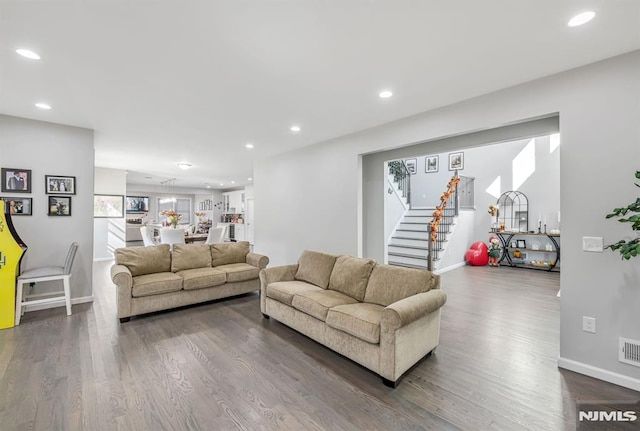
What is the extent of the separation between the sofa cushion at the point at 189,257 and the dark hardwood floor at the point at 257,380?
90cm

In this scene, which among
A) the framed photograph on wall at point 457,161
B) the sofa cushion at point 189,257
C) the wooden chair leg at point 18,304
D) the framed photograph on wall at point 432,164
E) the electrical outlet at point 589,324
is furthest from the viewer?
the framed photograph on wall at point 432,164

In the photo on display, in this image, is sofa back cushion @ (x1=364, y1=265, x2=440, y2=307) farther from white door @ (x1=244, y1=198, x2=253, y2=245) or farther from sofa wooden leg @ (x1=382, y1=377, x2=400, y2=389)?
white door @ (x1=244, y1=198, x2=253, y2=245)

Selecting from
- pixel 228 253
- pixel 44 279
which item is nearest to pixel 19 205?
pixel 44 279

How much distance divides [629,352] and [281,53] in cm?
371

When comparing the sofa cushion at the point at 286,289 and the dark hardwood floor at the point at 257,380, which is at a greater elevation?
the sofa cushion at the point at 286,289

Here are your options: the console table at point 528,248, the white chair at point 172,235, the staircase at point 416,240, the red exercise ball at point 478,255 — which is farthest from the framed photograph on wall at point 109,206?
the console table at point 528,248

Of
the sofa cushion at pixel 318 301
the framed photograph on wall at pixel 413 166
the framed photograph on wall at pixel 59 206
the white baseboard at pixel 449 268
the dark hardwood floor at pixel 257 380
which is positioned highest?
the framed photograph on wall at pixel 413 166

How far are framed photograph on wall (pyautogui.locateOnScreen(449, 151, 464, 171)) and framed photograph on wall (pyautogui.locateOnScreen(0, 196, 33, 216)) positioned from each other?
911 centimetres

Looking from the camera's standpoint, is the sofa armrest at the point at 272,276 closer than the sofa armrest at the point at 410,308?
No

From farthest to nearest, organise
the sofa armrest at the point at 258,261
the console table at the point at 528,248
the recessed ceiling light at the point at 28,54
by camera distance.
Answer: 1. the console table at the point at 528,248
2. the sofa armrest at the point at 258,261
3. the recessed ceiling light at the point at 28,54

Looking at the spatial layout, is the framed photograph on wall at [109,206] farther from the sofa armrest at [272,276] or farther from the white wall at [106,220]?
the sofa armrest at [272,276]

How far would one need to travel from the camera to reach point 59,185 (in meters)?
4.09

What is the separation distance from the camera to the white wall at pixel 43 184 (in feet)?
12.6

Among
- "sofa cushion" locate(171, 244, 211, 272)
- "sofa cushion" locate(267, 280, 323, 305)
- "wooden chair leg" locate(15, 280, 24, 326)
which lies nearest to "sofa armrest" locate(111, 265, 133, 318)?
"sofa cushion" locate(171, 244, 211, 272)
